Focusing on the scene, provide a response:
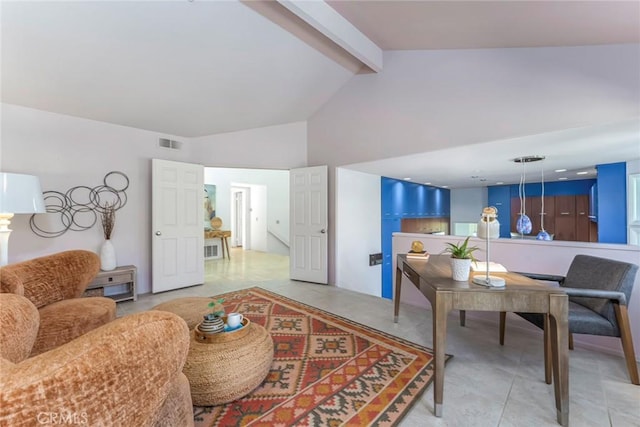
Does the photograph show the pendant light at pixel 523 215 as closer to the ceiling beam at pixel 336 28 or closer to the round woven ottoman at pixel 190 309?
the ceiling beam at pixel 336 28

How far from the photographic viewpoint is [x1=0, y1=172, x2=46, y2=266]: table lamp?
7.77 ft

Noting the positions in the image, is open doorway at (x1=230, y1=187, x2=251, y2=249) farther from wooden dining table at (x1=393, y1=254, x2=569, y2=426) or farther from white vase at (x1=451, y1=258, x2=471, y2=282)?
wooden dining table at (x1=393, y1=254, x2=569, y2=426)

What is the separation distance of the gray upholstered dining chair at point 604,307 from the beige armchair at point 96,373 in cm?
226

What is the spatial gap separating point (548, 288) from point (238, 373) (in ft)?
6.15

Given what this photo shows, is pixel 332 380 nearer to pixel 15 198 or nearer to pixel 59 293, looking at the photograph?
pixel 59 293

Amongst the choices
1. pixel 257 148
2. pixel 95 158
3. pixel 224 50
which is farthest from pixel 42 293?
pixel 257 148

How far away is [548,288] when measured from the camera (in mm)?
1611

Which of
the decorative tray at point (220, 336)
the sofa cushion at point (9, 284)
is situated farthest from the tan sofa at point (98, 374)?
the sofa cushion at point (9, 284)

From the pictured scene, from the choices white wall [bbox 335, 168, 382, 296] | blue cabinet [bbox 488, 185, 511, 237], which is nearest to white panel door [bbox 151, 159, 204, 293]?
white wall [bbox 335, 168, 382, 296]

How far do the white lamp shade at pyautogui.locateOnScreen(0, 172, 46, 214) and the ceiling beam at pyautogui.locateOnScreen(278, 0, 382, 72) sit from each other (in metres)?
2.71

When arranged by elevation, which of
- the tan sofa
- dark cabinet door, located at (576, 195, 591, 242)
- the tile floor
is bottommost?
the tile floor

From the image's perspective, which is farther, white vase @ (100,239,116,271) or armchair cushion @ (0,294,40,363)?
white vase @ (100,239,116,271)

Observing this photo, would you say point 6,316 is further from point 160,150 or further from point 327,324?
point 160,150

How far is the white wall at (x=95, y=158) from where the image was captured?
3.19 meters
